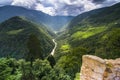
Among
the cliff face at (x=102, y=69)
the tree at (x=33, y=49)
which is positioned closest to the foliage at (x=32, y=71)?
the tree at (x=33, y=49)

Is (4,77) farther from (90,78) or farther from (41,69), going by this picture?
(90,78)

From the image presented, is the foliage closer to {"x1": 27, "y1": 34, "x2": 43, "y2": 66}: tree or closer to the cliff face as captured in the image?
{"x1": 27, "y1": 34, "x2": 43, "y2": 66}: tree

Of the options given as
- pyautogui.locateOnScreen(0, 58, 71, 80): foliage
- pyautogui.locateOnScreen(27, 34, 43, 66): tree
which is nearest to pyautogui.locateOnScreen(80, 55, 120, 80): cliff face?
pyautogui.locateOnScreen(0, 58, 71, 80): foliage

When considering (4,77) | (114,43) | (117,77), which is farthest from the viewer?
(114,43)

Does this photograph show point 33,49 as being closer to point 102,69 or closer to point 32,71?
point 32,71

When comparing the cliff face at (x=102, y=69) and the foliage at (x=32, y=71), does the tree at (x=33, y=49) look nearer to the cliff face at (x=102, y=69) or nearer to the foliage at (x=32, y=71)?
the foliage at (x=32, y=71)

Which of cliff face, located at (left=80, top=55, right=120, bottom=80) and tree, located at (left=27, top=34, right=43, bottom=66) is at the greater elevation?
cliff face, located at (left=80, top=55, right=120, bottom=80)

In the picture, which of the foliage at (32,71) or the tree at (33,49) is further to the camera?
the tree at (33,49)

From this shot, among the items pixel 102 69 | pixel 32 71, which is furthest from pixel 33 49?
pixel 102 69

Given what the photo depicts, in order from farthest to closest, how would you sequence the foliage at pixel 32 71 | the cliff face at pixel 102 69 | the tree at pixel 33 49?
the tree at pixel 33 49 → the foliage at pixel 32 71 → the cliff face at pixel 102 69

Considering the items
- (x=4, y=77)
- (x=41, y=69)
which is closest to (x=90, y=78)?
(x=4, y=77)

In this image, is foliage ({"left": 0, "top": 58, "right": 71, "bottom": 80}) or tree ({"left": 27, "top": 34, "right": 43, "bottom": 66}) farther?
tree ({"left": 27, "top": 34, "right": 43, "bottom": 66})
